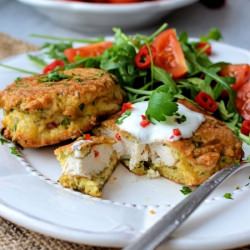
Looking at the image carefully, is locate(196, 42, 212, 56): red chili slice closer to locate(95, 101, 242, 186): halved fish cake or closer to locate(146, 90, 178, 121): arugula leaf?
locate(95, 101, 242, 186): halved fish cake

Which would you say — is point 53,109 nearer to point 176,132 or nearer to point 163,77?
point 176,132

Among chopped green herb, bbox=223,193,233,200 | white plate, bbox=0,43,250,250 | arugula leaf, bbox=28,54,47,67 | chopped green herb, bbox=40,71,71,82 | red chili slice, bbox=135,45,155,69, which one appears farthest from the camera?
arugula leaf, bbox=28,54,47,67

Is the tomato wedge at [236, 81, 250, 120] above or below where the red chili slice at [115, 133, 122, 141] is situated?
below

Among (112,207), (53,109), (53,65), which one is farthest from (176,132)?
(53,65)

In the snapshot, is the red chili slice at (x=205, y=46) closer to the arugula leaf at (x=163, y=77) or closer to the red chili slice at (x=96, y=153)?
the arugula leaf at (x=163, y=77)

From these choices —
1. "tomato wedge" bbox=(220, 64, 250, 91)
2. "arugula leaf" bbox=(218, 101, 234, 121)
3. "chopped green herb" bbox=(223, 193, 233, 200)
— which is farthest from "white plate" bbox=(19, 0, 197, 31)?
"chopped green herb" bbox=(223, 193, 233, 200)

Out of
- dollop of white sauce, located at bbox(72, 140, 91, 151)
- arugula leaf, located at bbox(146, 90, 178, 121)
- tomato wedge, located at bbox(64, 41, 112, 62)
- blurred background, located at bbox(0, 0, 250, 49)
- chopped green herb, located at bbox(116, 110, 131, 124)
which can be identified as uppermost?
arugula leaf, located at bbox(146, 90, 178, 121)
